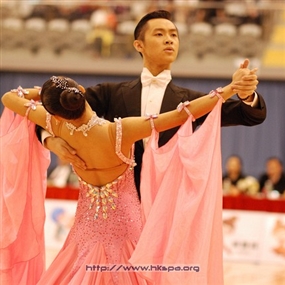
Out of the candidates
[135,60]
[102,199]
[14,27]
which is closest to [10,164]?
[102,199]

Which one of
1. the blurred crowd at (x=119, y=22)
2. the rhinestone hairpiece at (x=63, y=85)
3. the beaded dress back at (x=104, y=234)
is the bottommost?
the beaded dress back at (x=104, y=234)

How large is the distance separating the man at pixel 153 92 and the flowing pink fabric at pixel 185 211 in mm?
385

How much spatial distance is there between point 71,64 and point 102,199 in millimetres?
9739

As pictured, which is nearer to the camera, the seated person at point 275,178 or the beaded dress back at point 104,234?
the beaded dress back at point 104,234

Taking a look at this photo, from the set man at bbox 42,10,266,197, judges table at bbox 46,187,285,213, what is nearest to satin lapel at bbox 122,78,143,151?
man at bbox 42,10,266,197

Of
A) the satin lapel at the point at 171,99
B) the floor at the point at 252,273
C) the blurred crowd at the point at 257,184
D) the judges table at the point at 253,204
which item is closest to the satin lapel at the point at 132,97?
the satin lapel at the point at 171,99

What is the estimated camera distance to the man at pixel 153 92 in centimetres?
331

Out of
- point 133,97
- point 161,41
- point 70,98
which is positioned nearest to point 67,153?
point 70,98

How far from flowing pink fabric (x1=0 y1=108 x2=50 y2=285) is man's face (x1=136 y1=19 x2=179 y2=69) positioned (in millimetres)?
766

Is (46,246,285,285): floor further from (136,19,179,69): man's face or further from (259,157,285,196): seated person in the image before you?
(136,19,179,69): man's face

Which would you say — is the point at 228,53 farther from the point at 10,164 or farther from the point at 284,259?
the point at 10,164

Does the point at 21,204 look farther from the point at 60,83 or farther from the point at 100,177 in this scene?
the point at 60,83

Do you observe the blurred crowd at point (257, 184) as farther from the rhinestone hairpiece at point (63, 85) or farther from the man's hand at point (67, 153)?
the rhinestone hairpiece at point (63, 85)

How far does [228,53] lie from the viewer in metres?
12.0
